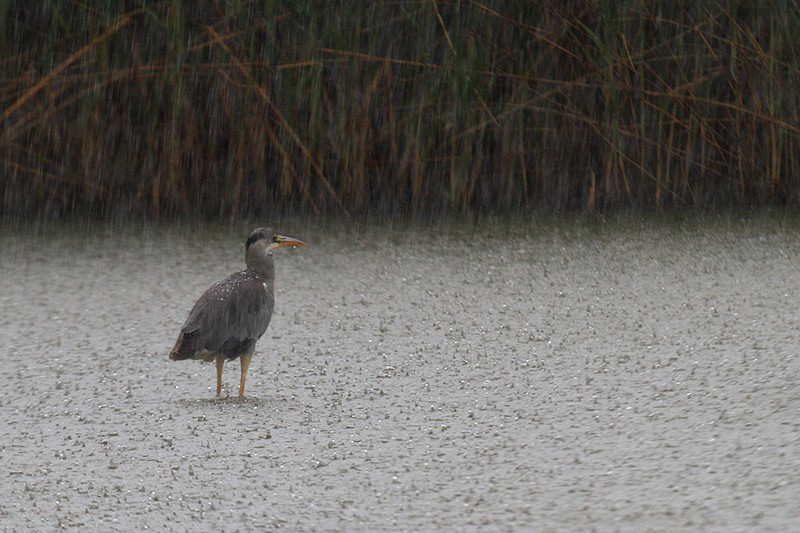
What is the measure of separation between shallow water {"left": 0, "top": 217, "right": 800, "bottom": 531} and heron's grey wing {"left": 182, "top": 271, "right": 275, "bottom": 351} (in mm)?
170

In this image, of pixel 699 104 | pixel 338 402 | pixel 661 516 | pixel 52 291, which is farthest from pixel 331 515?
pixel 699 104

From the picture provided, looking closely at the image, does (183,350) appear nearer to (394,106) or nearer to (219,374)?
(219,374)

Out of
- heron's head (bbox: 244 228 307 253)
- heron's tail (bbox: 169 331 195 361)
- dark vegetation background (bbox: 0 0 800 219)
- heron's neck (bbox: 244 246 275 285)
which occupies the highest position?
dark vegetation background (bbox: 0 0 800 219)

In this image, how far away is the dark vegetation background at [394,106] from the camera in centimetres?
549

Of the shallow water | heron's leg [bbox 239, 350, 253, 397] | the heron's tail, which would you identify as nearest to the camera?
the shallow water

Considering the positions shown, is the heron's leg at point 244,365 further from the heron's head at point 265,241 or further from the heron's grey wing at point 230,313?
the heron's head at point 265,241

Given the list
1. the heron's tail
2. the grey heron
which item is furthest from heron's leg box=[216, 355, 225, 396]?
the heron's tail

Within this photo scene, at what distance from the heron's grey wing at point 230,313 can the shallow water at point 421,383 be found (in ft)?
0.56

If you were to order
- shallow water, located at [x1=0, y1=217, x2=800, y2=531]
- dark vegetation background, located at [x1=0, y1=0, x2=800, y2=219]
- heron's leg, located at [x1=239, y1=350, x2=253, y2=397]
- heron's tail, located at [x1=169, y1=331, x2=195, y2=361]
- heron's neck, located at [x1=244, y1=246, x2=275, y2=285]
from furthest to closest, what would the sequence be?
1. dark vegetation background, located at [x1=0, y1=0, x2=800, y2=219]
2. heron's neck, located at [x1=244, y1=246, x2=275, y2=285]
3. heron's leg, located at [x1=239, y1=350, x2=253, y2=397]
4. heron's tail, located at [x1=169, y1=331, x2=195, y2=361]
5. shallow water, located at [x1=0, y1=217, x2=800, y2=531]

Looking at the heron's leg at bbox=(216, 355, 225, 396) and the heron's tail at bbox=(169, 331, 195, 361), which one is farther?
the heron's leg at bbox=(216, 355, 225, 396)

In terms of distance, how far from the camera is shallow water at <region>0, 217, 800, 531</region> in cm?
255

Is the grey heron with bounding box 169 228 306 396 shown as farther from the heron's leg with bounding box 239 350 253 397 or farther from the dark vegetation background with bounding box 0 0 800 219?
the dark vegetation background with bounding box 0 0 800 219

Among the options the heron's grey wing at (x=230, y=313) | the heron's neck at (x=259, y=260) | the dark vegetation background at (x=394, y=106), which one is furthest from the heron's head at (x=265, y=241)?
the dark vegetation background at (x=394, y=106)

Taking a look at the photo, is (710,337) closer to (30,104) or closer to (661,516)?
(661,516)
